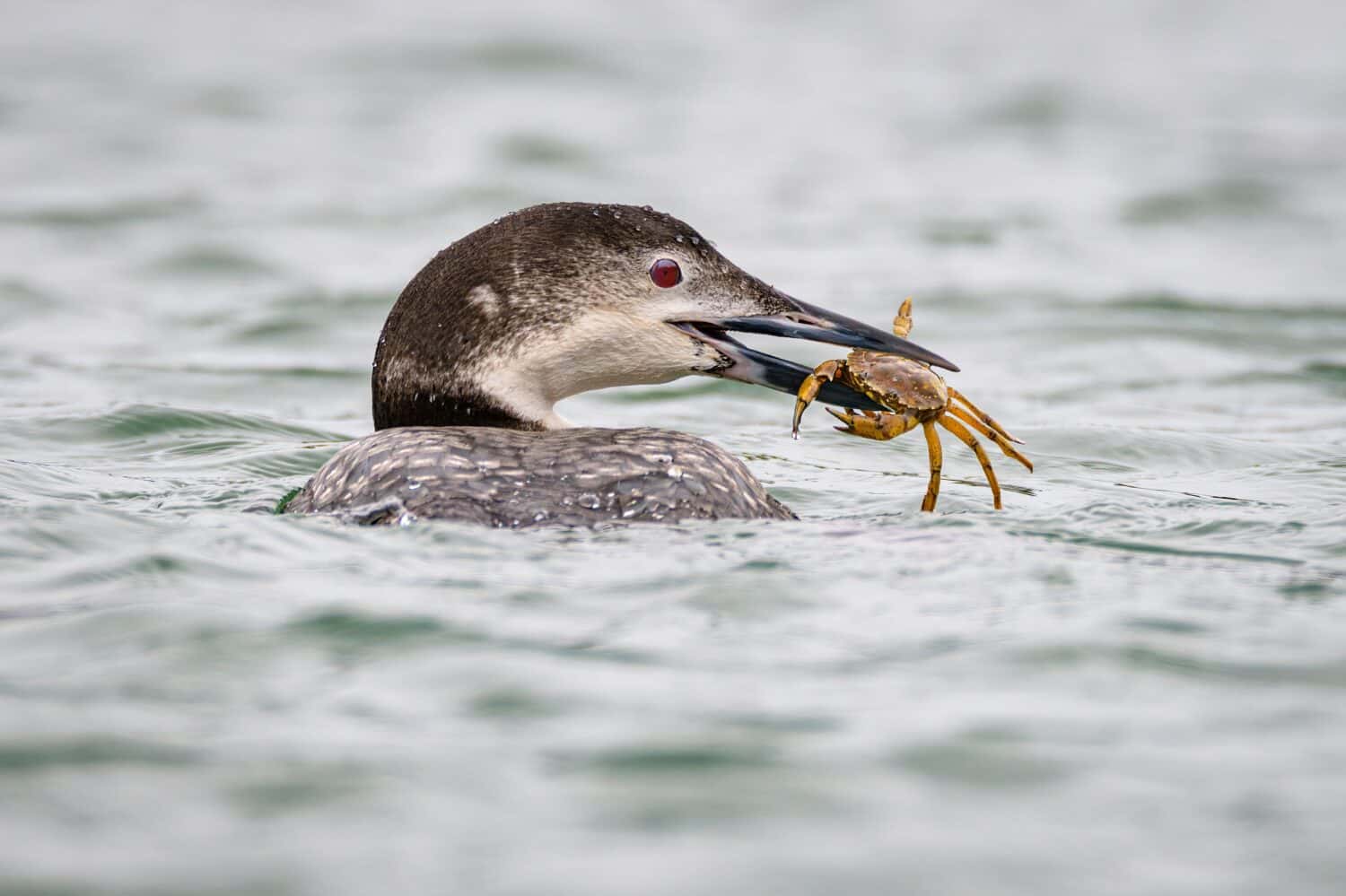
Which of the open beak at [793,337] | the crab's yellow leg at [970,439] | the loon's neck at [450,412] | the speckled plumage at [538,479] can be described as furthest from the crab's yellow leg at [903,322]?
the loon's neck at [450,412]

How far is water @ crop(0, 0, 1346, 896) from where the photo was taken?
3021mm

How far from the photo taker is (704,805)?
10.2 feet

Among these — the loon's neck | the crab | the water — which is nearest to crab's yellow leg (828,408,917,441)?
the crab

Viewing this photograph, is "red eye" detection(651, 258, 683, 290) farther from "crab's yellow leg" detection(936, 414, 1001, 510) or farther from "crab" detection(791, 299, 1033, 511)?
"crab's yellow leg" detection(936, 414, 1001, 510)

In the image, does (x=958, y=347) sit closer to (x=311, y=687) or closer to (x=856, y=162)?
(x=856, y=162)

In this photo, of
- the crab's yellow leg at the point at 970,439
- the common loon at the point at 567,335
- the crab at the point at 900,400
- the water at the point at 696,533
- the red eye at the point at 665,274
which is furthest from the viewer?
the red eye at the point at 665,274

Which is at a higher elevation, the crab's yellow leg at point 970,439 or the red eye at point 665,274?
the red eye at point 665,274

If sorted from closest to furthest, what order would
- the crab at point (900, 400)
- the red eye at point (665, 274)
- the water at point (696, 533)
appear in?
1. the water at point (696, 533)
2. the crab at point (900, 400)
3. the red eye at point (665, 274)

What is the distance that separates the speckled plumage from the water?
0.10 m

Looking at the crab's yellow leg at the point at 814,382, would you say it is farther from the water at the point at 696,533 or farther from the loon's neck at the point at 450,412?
the loon's neck at the point at 450,412

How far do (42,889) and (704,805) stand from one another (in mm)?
1008

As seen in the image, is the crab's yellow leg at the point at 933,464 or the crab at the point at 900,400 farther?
the crab's yellow leg at the point at 933,464

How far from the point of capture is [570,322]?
5082 mm

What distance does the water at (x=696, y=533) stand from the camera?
3.02 metres
